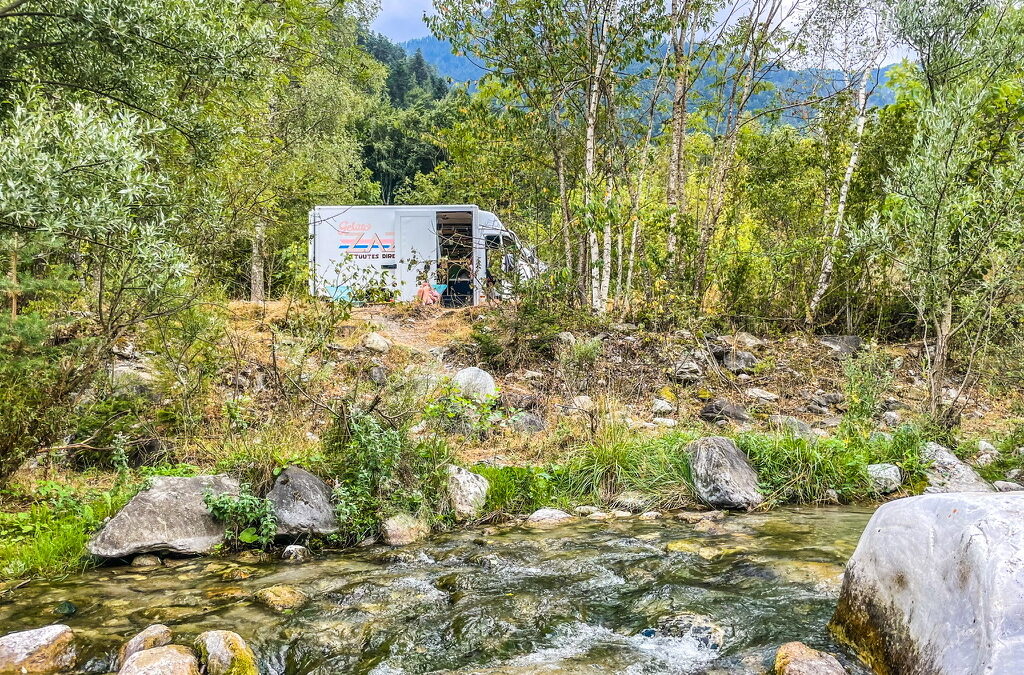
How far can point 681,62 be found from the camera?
12891 millimetres

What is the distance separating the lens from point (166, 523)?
17.3ft

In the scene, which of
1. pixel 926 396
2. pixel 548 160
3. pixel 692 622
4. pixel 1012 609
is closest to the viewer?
pixel 1012 609

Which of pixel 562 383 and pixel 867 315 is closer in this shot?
pixel 562 383

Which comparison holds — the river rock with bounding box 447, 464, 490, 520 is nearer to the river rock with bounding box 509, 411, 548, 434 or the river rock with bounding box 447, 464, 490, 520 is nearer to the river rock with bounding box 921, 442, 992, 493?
the river rock with bounding box 509, 411, 548, 434

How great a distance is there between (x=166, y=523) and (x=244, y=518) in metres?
0.58

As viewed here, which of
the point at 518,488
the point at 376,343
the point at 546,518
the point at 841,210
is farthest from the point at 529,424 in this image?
the point at 841,210

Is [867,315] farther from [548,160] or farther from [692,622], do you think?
[692,622]

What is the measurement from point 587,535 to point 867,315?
33.5ft

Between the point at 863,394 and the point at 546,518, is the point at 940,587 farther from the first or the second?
the point at 863,394

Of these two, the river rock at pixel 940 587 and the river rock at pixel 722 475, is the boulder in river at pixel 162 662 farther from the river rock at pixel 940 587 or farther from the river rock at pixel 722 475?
the river rock at pixel 722 475

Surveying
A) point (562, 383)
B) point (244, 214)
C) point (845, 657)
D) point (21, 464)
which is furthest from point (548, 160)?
point (845, 657)

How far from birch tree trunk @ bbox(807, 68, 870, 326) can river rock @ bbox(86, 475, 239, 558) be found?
36.1ft

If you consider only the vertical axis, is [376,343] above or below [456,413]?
above

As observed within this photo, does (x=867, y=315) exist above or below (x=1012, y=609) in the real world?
above
